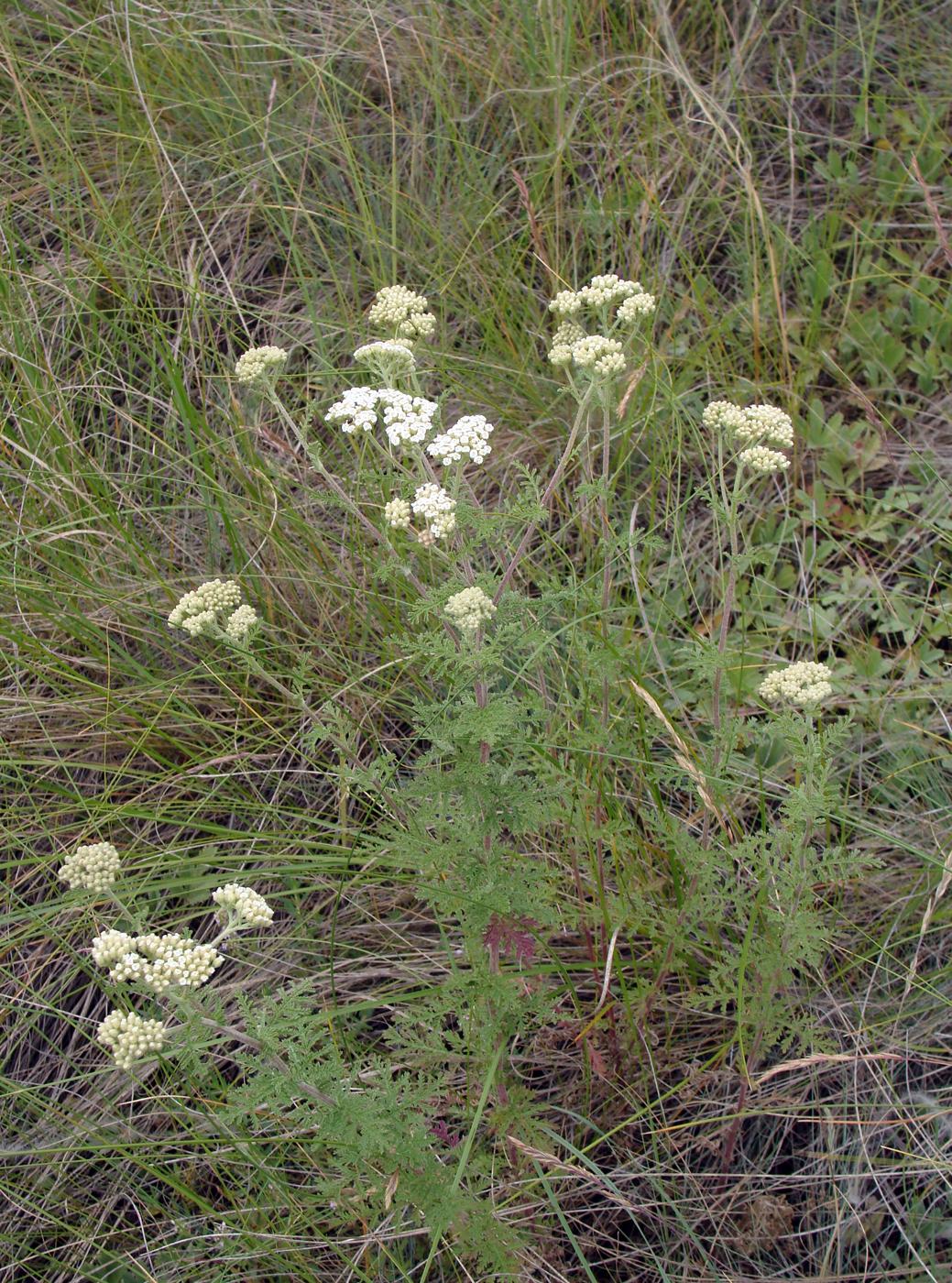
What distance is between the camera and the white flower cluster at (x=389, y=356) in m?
2.56

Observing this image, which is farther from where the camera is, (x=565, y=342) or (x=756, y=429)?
(x=565, y=342)

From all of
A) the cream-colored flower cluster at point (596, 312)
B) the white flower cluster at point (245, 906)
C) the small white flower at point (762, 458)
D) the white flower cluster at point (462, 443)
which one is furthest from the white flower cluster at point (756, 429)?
the white flower cluster at point (245, 906)

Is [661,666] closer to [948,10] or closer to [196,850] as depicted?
[196,850]

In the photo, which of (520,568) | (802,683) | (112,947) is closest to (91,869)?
(112,947)

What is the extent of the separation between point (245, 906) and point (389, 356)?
4.36 ft

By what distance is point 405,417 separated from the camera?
2436mm

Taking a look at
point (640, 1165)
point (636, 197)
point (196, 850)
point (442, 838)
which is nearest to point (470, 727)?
point (442, 838)

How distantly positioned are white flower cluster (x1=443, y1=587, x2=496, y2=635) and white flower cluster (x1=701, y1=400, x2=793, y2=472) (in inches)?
36.0

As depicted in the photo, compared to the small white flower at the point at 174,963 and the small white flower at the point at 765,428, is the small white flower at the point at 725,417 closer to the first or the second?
the small white flower at the point at 765,428

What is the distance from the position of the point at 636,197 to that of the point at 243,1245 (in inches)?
158


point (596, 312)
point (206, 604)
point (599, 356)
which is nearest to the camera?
point (599, 356)

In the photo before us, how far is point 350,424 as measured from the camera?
2475mm

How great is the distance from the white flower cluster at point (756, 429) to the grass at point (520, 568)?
380mm

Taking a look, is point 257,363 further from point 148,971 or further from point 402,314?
point 148,971
